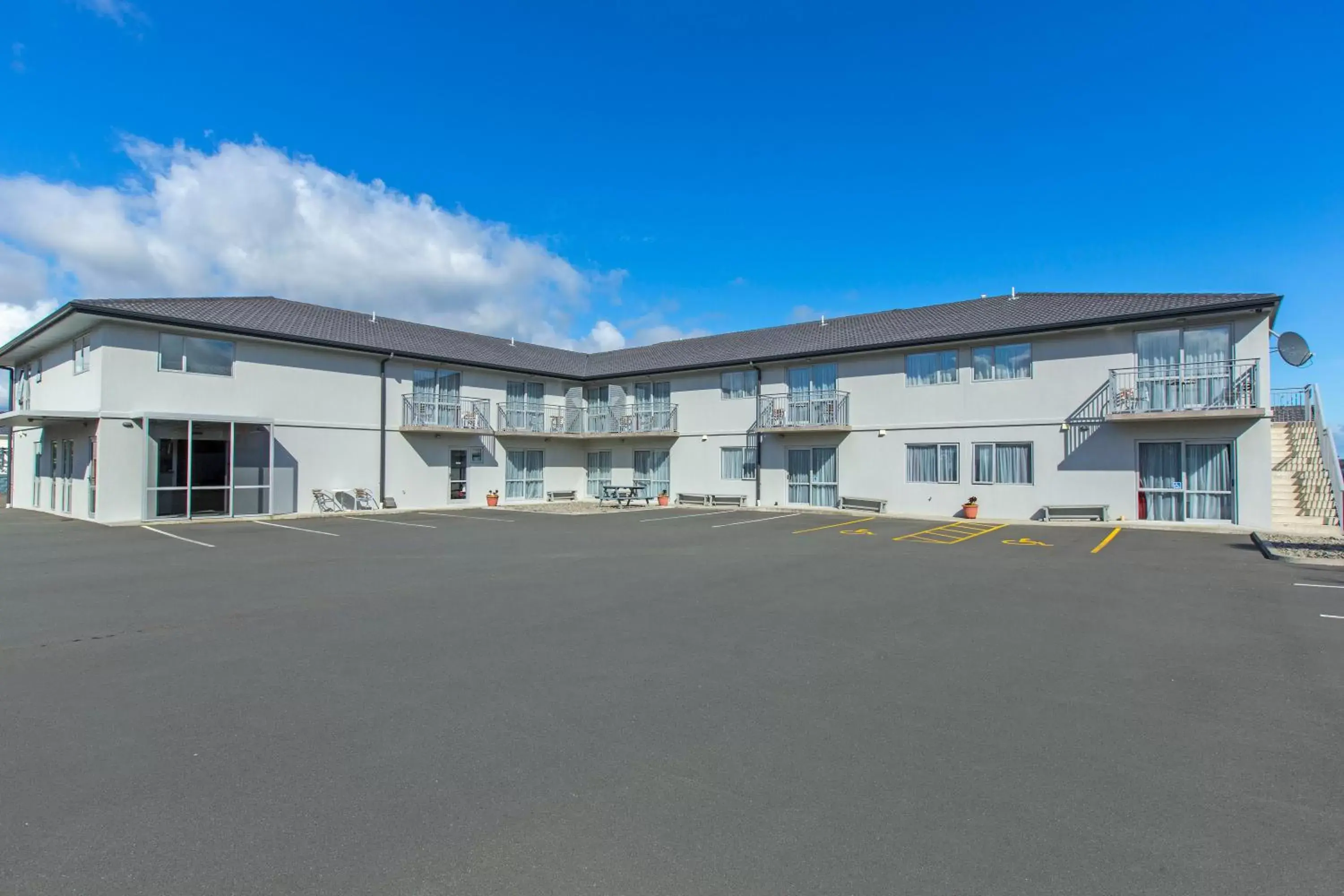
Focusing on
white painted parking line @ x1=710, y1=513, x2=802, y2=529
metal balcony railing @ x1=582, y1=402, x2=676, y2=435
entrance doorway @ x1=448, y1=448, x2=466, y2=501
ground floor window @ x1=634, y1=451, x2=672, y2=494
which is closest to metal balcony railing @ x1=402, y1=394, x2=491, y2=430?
entrance doorway @ x1=448, y1=448, x2=466, y2=501

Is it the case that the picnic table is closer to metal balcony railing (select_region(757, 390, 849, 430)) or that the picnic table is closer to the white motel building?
the white motel building

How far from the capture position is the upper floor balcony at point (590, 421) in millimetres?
Answer: 27797

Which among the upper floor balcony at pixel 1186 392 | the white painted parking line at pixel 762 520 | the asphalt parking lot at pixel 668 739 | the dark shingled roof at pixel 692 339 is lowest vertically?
the asphalt parking lot at pixel 668 739

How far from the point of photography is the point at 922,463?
73.3 feet

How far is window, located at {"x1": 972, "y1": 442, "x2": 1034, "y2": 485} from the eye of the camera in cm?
2031

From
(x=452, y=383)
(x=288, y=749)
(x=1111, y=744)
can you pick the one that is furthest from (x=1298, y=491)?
(x=452, y=383)

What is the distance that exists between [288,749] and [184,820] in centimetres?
81

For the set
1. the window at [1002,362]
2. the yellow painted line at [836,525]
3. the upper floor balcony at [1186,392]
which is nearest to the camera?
the upper floor balcony at [1186,392]

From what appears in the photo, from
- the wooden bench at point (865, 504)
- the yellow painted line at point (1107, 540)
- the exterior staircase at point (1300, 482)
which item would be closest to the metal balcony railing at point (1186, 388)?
the exterior staircase at point (1300, 482)

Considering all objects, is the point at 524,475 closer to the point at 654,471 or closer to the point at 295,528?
the point at 654,471

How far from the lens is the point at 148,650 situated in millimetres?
6160

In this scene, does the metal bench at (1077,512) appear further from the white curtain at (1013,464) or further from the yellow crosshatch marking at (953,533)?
the yellow crosshatch marking at (953,533)

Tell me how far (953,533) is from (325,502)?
18.6 metres

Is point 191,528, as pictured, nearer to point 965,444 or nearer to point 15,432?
point 15,432
